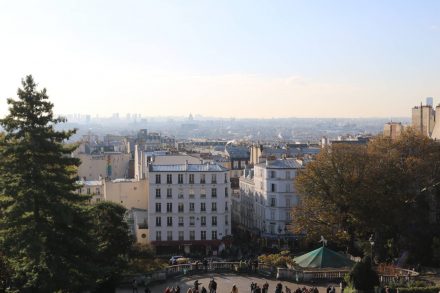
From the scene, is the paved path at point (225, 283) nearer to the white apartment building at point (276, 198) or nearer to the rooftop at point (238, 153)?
the white apartment building at point (276, 198)

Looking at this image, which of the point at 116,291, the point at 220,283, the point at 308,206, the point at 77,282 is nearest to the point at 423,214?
the point at 308,206

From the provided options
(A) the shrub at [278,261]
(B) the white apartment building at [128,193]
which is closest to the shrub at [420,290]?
(A) the shrub at [278,261]

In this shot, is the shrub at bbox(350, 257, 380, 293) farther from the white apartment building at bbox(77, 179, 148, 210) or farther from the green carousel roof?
the white apartment building at bbox(77, 179, 148, 210)

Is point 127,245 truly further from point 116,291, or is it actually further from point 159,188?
point 159,188

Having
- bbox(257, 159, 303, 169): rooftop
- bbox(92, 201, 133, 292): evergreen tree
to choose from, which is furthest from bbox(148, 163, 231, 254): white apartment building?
bbox(92, 201, 133, 292): evergreen tree

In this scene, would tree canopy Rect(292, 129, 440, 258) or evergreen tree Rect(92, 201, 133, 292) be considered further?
tree canopy Rect(292, 129, 440, 258)

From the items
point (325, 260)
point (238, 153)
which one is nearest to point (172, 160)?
point (325, 260)
